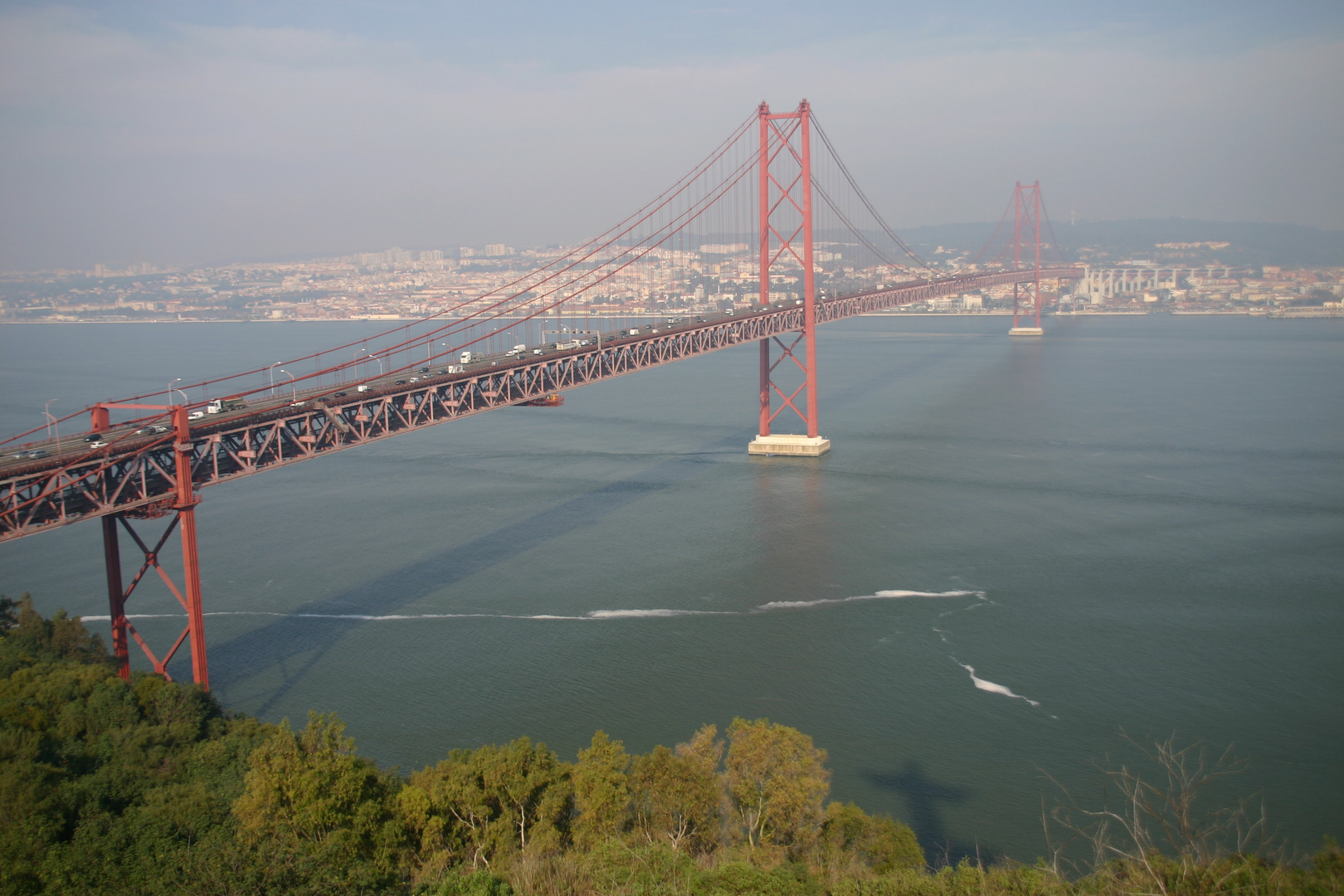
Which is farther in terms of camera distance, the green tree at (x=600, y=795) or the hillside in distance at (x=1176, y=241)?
the hillside in distance at (x=1176, y=241)

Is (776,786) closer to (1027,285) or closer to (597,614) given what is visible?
(597,614)

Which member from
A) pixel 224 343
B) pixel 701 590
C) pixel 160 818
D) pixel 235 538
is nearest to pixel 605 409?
pixel 235 538

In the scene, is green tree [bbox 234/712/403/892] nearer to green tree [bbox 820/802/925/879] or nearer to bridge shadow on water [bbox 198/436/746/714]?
green tree [bbox 820/802/925/879]

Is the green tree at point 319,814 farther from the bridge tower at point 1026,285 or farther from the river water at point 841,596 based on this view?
the bridge tower at point 1026,285

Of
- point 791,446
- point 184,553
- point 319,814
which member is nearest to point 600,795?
point 319,814

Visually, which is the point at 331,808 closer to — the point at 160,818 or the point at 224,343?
the point at 160,818

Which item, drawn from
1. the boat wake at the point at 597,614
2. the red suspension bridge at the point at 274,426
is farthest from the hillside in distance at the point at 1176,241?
the boat wake at the point at 597,614
